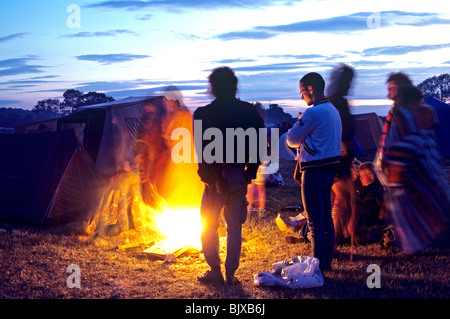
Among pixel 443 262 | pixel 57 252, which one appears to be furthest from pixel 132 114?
pixel 443 262

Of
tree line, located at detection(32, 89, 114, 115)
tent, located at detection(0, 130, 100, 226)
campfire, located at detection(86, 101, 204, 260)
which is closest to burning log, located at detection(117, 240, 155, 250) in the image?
campfire, located at detection(86, 101, 204, 260)

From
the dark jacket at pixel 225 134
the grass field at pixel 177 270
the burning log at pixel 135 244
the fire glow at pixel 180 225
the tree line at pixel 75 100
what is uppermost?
the tree line at pixel 75 100

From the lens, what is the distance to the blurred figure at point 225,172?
3449 millimetres

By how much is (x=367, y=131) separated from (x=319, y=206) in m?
13.4

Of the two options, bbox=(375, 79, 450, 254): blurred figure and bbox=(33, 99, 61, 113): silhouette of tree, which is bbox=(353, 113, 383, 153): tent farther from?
bbox=(33, 99, 61, 113): silhouette of tree

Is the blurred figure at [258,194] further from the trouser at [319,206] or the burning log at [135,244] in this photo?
the trouser at [319,206]

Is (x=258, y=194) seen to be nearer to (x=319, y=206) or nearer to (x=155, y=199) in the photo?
(x=155, y=199)

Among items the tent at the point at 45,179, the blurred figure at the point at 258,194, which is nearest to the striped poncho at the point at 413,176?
the blurred figure at the point at 258,194

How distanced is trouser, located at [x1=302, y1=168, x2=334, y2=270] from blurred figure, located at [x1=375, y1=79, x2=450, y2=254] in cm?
114

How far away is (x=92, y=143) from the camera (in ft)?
38.7

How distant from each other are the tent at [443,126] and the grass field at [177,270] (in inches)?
389

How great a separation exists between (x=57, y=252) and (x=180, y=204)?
2.45m

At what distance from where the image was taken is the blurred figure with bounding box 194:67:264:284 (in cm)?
345
